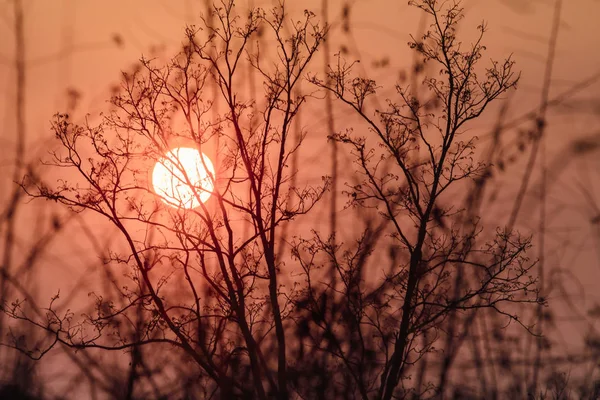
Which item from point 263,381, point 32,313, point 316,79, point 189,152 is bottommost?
point 263,381

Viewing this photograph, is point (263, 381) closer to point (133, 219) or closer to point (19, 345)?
point (133, 219)

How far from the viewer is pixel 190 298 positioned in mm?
5285

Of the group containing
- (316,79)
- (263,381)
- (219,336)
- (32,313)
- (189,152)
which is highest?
(316,79)

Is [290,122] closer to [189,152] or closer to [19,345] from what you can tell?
[189,152]

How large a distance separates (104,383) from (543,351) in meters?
3.50

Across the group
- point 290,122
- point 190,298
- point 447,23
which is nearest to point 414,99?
point 447,23

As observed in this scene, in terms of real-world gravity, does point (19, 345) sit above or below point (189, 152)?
below

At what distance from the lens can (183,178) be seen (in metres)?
5.04

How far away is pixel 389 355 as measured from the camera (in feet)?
17.5

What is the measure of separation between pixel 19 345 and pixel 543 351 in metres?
4.12

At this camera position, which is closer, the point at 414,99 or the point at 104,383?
the point at 414,99

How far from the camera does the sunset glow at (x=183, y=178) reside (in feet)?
16.5

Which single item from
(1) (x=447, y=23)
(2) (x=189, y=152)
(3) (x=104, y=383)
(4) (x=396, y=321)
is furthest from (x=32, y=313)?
(1) (x=447, y=23)

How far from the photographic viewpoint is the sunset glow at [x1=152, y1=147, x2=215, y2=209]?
16.5 ft
